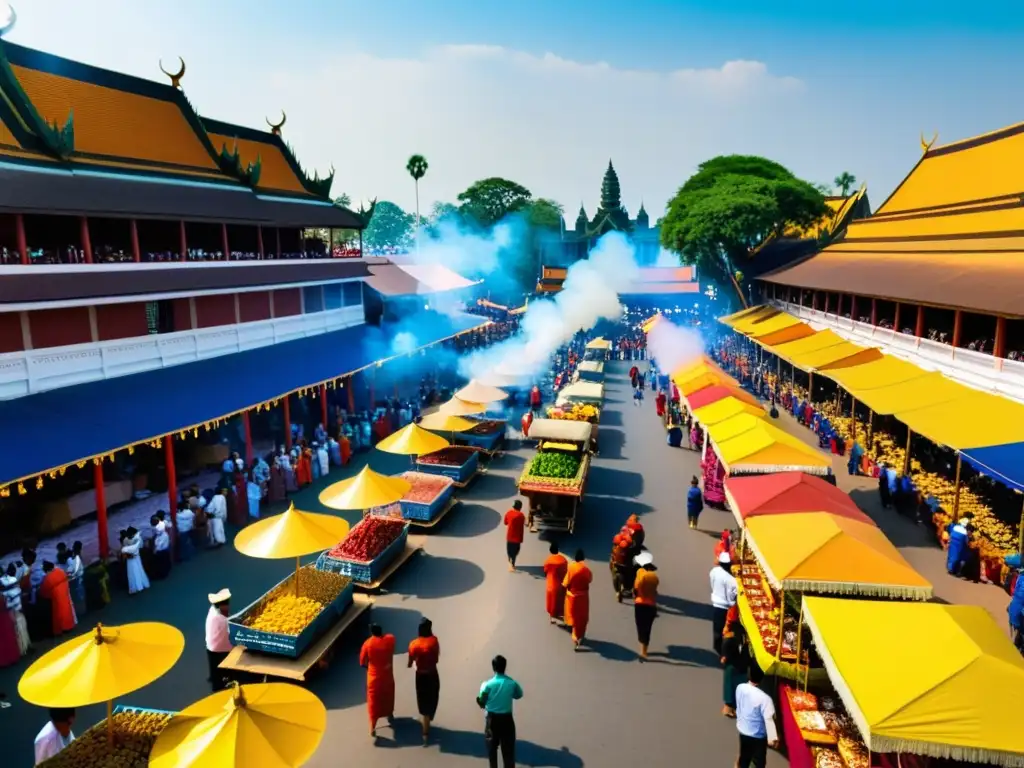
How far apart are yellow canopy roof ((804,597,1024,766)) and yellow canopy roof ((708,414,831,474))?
5.92 metres

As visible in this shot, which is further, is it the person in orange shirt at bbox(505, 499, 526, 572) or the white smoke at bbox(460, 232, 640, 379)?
the white smoke at bbox(460, 232, 640, 379)

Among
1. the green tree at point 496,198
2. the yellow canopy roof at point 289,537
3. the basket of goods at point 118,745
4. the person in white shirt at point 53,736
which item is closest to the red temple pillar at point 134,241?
the yellow canopy roof at point 289,537

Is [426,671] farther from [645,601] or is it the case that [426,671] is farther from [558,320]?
[558,320]

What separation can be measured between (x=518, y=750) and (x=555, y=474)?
23.1 feet

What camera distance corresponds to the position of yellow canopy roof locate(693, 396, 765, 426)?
15.8 m

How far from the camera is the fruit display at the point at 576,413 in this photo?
19.6 metres

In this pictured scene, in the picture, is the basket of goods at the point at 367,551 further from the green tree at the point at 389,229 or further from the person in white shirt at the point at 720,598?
the green tree at the point at 389,229

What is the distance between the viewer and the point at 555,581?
10.3 metres

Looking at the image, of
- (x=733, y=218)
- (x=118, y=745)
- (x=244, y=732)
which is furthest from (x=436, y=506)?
(x=733, y=218)

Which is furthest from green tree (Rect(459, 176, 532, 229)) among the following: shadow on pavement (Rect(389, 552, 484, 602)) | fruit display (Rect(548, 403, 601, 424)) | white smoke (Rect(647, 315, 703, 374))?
shadow on pavement (Rect(389, 552, 484, 602))

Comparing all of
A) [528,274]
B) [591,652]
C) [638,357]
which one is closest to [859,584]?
[591,652]

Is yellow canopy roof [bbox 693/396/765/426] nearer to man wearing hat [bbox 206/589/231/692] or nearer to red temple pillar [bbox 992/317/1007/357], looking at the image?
red temple pillar [bbox 992/317/1007/357]

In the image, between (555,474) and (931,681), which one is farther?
(555,474)

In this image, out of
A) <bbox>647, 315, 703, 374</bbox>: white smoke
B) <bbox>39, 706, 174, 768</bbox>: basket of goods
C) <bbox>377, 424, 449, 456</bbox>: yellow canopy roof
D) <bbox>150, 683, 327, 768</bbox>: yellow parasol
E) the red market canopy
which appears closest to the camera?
<bbox>150, 683, 327, 768</bbox>: yellow parasol
